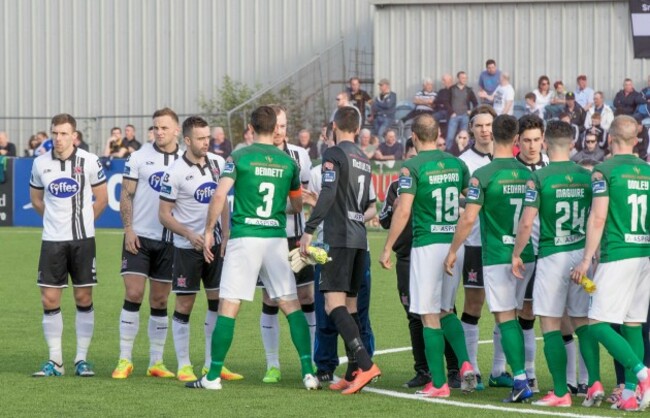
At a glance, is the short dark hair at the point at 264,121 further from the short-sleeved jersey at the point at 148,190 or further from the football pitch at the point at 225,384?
the football pitch at the point at 225,384

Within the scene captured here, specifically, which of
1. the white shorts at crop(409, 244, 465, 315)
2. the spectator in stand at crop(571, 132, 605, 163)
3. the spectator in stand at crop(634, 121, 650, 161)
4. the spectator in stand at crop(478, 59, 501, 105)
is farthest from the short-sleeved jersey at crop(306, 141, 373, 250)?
the spectator in stand at crop(478, 59, 501, 105)

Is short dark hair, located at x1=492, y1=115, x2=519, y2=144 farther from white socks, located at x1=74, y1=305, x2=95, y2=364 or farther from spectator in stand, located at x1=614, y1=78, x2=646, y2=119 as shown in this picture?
spectator in stand, located at x1=614, y1=78, x2=646, y2=119

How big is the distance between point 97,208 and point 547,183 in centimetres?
432

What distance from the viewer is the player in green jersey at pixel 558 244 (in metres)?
9.84

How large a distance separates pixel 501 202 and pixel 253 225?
2021 mm

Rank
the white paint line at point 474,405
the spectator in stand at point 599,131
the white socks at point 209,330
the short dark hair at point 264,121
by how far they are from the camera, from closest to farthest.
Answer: the white paint line at point 474,405
the short dark hair at point 264,121
the white socks at point 209,330
the spectator in stand at point 599,131

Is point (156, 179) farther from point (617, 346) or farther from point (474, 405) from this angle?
point (617, 346)

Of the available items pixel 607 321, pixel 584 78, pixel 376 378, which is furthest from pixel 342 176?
pixel 584 78

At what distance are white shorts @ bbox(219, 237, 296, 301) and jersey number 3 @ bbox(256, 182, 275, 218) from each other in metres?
0.22

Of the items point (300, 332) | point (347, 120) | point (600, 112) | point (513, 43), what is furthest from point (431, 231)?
point (513, 43)

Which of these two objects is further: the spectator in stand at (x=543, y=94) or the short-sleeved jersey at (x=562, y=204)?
the spectator in stand at (x=543, y=94)

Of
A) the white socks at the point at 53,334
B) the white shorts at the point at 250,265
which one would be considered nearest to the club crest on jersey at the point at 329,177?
the white shorts at the point at 250,265

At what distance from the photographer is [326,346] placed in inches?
444

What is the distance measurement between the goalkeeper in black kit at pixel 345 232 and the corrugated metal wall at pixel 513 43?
21180 millimetres
